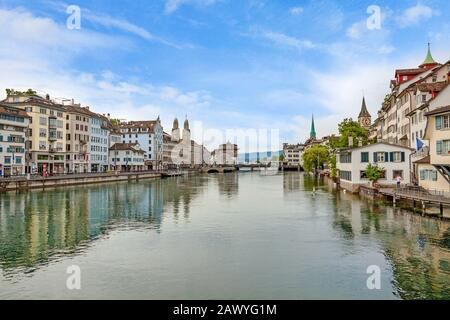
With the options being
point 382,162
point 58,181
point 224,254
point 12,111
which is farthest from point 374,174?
point 12,111

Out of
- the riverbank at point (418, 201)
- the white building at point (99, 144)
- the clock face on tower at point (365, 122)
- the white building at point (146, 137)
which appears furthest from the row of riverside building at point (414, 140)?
the white building at point (146, 137)

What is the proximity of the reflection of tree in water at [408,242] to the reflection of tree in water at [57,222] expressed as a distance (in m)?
18.4

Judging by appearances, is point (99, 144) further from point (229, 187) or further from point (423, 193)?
point (423, 193)

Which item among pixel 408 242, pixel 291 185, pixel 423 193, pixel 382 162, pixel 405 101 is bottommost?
pixel 408 242

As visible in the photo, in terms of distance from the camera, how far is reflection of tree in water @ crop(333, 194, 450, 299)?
1852cm

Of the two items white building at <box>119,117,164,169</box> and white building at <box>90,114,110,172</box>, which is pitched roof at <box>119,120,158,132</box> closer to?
white building at <box>119,117,164,169</box>

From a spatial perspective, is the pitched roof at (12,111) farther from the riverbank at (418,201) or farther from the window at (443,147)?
the window at (443,147)

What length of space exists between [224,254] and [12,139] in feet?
246

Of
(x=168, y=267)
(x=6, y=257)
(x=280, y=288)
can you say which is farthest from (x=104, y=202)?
(x=280, y=288)

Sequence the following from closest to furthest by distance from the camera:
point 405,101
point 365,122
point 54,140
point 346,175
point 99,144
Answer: point 405,101 < point 346,175 < point 54,140 < point 99,144 < point 365,122

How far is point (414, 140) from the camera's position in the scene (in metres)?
56.2

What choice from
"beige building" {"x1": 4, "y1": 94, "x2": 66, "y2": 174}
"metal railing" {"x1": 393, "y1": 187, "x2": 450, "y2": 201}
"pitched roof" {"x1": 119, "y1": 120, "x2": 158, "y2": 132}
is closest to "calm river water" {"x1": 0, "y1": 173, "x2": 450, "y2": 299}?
"metal railing" {"x1": 393, "y1": 187, "x2": 450, "y2": 201}

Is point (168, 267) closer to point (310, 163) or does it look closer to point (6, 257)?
point (6, 257)

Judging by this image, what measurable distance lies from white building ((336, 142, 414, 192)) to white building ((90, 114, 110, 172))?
84.9 meters
